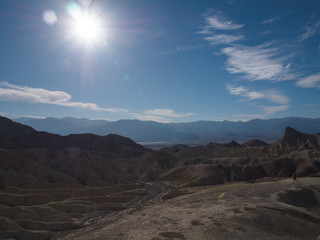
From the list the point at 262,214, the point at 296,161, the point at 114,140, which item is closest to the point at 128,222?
the point at 262,214

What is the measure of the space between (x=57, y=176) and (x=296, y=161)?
65.8 metres

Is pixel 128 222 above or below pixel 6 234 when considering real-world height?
above

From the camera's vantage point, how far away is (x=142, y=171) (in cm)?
8356

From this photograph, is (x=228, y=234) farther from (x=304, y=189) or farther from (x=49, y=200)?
(x=49, y=200)

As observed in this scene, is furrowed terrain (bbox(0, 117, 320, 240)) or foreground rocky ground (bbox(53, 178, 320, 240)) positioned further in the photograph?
furrowed terrain (bbox(0, 117, 320, 240))

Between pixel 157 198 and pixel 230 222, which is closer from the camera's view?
pixel 230 222

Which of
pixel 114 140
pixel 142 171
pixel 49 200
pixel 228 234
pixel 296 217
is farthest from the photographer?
pixel 114 140

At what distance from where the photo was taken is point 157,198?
47312mm

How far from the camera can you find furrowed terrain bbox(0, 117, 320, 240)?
65.2 ft

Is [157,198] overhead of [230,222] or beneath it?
beneath

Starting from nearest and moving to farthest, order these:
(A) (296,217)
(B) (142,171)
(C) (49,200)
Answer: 1. (A) (296,217)
2. (C) (49,200)
3. (B) (142,171)

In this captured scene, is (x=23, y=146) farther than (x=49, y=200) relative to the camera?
Yes

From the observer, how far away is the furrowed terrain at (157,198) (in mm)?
19875

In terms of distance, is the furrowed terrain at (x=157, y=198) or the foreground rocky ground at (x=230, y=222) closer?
the foreground rocky ground at (x=230, y=222)
